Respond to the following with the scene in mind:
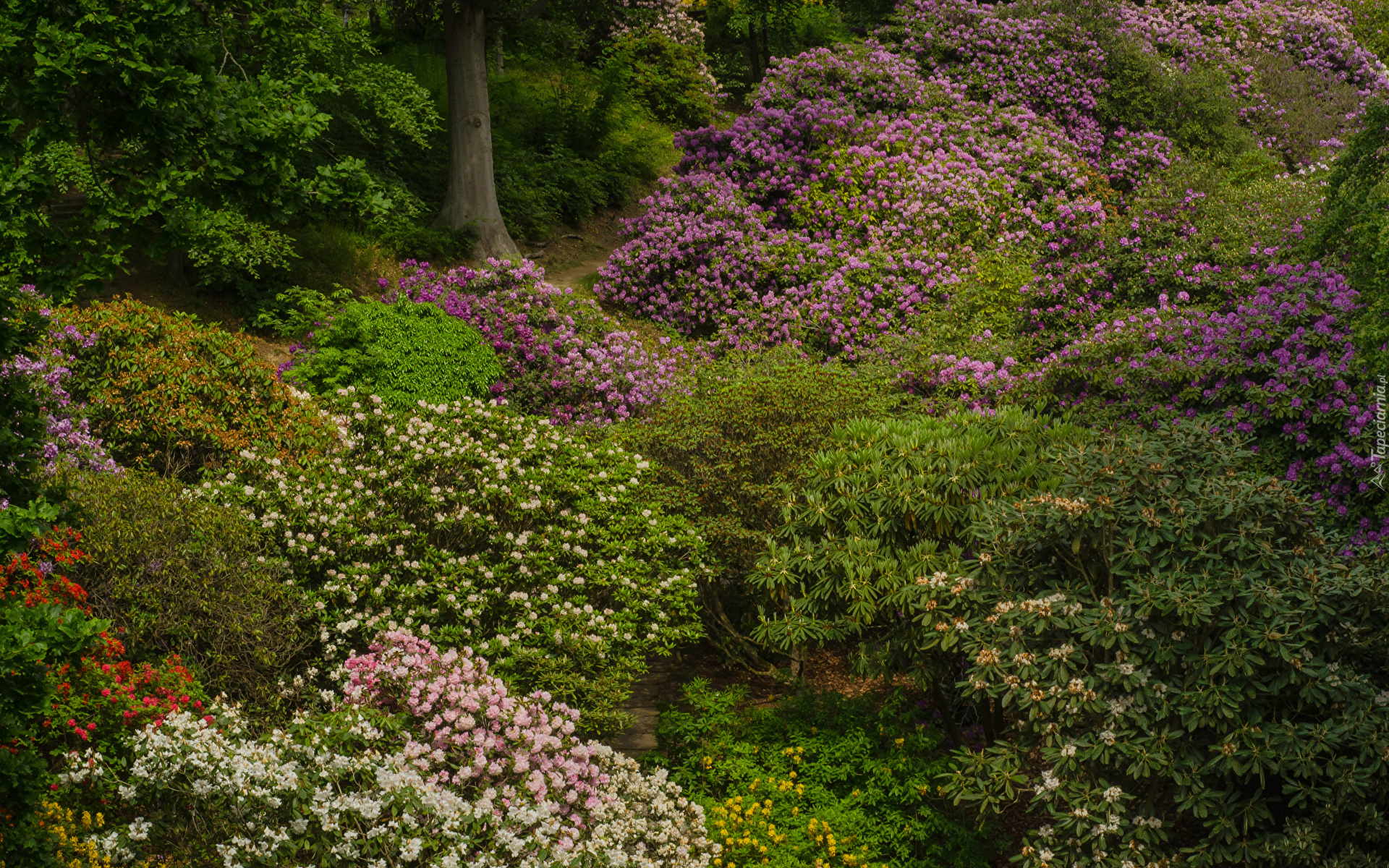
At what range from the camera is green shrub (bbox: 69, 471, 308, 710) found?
19.4 ft

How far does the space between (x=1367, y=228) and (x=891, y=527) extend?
431 centimetres

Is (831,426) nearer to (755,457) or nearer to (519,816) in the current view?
(755,457)

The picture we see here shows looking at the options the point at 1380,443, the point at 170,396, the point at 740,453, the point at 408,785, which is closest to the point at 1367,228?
the point at 1380,443

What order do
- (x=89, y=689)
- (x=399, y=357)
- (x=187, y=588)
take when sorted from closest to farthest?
(x=89, y=689) < (x=187, y=588) < (x=399, y=357)

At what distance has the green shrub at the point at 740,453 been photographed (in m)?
7.94

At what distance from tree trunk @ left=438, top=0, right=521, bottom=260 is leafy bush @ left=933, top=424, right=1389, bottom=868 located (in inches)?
424

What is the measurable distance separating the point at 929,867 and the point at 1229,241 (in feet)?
28.2

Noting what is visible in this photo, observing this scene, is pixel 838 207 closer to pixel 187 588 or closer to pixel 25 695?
pixel 187 588

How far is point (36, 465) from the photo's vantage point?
4.20 meters

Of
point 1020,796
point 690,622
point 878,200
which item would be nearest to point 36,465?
point 690,622

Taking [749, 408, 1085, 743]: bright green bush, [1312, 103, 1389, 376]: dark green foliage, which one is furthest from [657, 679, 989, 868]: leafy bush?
[1312, 103, 1389, 376]: dark green foliage

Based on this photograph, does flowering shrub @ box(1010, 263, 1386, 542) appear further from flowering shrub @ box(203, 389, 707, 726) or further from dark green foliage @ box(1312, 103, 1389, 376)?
flowering shrub @ box(203, 389, 707, 726)

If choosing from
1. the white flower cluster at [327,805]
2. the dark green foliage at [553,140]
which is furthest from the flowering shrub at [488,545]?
the dark green foliage at [553,140]

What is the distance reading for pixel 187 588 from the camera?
5992 millimetres
